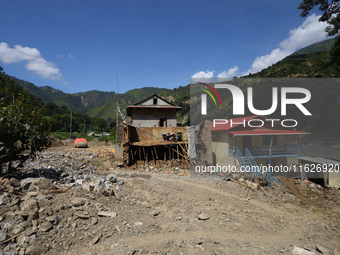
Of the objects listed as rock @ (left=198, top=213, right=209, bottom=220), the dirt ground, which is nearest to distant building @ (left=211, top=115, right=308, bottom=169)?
the dirt ground

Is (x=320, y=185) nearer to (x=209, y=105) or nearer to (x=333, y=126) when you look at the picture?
(x=333, y=126)

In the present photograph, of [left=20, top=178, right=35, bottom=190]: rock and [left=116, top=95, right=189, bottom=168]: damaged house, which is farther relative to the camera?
[left=116, top=95, right=189, bottom=168]: damaged house

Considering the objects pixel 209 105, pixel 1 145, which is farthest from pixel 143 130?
pixel 209 105

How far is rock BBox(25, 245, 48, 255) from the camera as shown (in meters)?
4.43

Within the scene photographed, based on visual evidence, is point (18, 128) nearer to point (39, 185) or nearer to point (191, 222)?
point (39, 185)

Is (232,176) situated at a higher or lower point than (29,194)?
lower

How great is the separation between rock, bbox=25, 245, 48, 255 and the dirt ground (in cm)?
12

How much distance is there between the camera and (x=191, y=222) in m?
6.83

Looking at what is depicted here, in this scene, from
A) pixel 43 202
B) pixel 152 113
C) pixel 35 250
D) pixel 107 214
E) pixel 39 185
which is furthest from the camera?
pixel 152 113

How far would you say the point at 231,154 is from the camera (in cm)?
1504

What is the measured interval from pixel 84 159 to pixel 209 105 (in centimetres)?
6829

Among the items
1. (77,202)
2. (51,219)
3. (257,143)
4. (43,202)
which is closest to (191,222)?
(77,202)

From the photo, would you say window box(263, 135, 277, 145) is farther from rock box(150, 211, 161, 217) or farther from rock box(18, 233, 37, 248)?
rock box(18, 233, 37, 248)

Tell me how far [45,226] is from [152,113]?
2140cm
